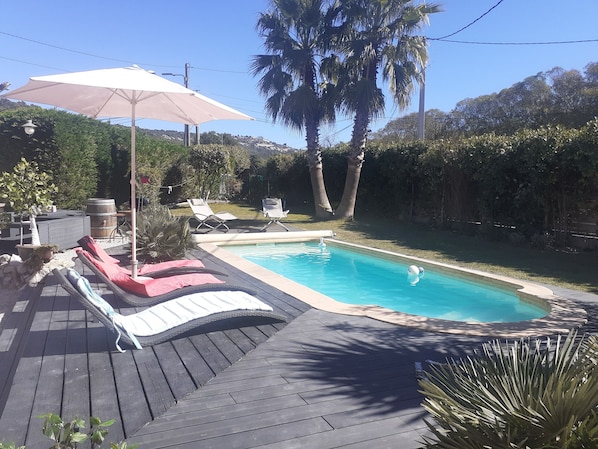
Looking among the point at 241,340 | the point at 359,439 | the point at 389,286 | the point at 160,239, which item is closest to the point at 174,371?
the point at 241,340

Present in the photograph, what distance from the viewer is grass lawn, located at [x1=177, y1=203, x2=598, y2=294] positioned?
339 inches

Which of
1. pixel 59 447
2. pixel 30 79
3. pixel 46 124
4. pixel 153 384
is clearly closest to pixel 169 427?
pixel 153 384

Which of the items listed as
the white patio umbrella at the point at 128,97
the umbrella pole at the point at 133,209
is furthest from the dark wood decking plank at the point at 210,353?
the white patio umbrella at the point at 128,97

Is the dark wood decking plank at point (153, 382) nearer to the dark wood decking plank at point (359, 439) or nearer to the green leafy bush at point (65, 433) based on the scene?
the dark wood decking plank at point (359, 439)

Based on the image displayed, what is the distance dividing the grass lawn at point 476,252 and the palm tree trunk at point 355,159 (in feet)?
2.19

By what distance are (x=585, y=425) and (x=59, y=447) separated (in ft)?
5.90

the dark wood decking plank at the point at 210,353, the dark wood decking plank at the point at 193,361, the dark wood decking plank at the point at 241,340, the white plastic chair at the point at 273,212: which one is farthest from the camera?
the white plastic chair at the point at 273,212

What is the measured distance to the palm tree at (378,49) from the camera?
1588 cm

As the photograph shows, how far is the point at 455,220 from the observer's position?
567 inches

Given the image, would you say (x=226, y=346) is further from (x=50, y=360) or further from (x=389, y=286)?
(x=389, y=286)

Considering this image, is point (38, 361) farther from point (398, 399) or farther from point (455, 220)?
point (455, 220)

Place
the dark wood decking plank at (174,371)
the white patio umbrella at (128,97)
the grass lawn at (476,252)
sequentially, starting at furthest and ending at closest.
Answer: the grass lawn at (476,252)
the white patio umbrella at (128,97)
the dark wood decking plank at (174,371)

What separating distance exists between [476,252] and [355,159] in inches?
273

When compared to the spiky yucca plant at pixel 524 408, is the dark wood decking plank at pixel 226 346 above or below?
below
